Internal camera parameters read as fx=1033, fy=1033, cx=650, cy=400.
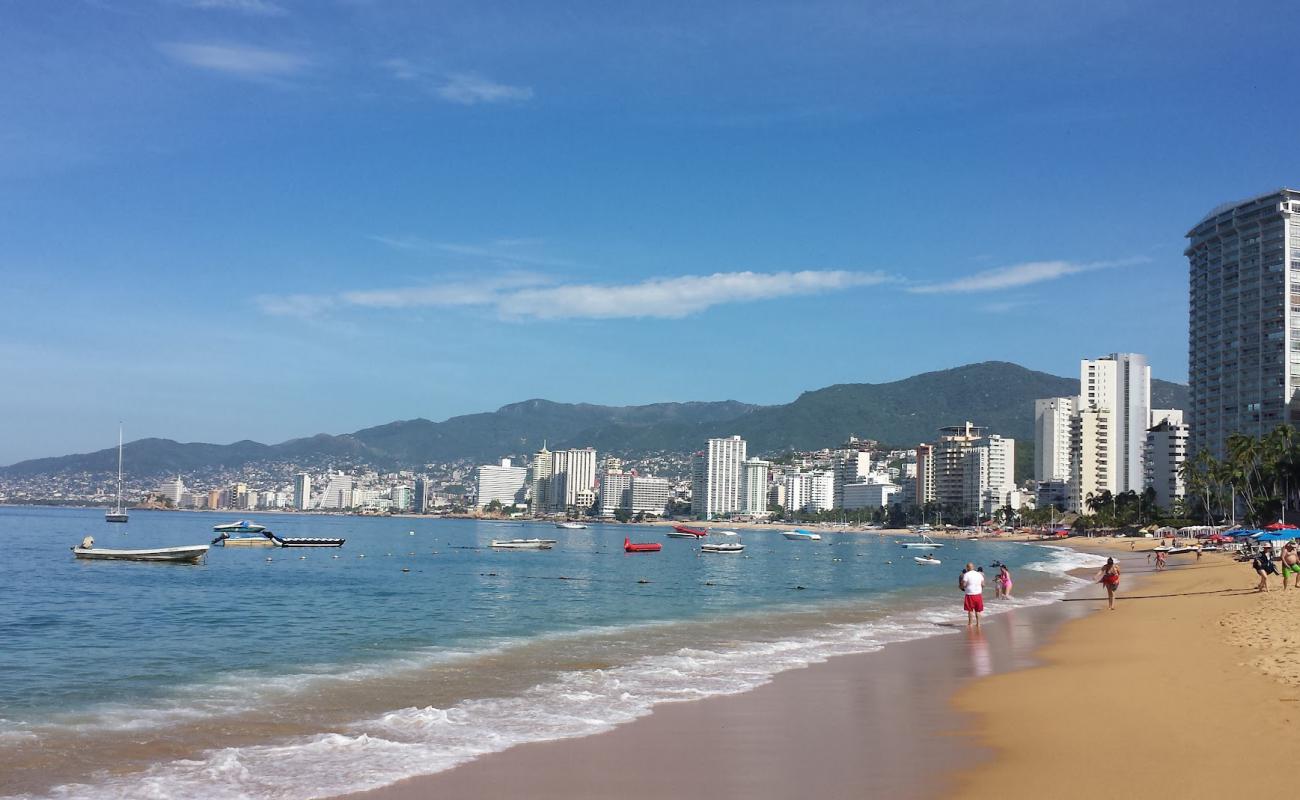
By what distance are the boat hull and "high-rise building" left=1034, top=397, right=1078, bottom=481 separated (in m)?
166

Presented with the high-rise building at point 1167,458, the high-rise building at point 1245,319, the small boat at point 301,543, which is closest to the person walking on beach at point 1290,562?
the small boat at point 301,543

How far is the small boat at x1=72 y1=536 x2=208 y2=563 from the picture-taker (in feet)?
→ 188

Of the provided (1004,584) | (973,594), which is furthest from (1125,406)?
(973,594)

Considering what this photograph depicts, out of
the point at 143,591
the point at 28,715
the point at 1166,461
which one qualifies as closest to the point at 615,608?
the point at 143,591

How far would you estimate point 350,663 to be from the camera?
736 inches

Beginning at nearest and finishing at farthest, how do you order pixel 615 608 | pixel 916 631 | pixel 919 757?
pixel 919 757 → pixel 916 631 → pixel 615 608

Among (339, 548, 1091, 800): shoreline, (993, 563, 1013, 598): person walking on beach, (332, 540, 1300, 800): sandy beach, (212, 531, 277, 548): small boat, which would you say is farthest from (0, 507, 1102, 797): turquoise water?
(212, 531, 277, 548): small boat

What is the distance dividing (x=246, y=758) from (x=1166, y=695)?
10.8 meters

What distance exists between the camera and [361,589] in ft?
136

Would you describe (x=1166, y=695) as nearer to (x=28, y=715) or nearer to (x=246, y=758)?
(x=246, y=758)

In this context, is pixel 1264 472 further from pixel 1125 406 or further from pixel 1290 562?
pixel 1125 406

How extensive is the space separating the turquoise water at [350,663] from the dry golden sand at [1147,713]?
169 inches

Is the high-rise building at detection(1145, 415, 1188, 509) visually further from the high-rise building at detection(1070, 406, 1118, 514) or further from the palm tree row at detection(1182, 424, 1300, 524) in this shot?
the palm tree row at detection(1182, 424, 1300, 524)

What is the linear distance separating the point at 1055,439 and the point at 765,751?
653 ft
